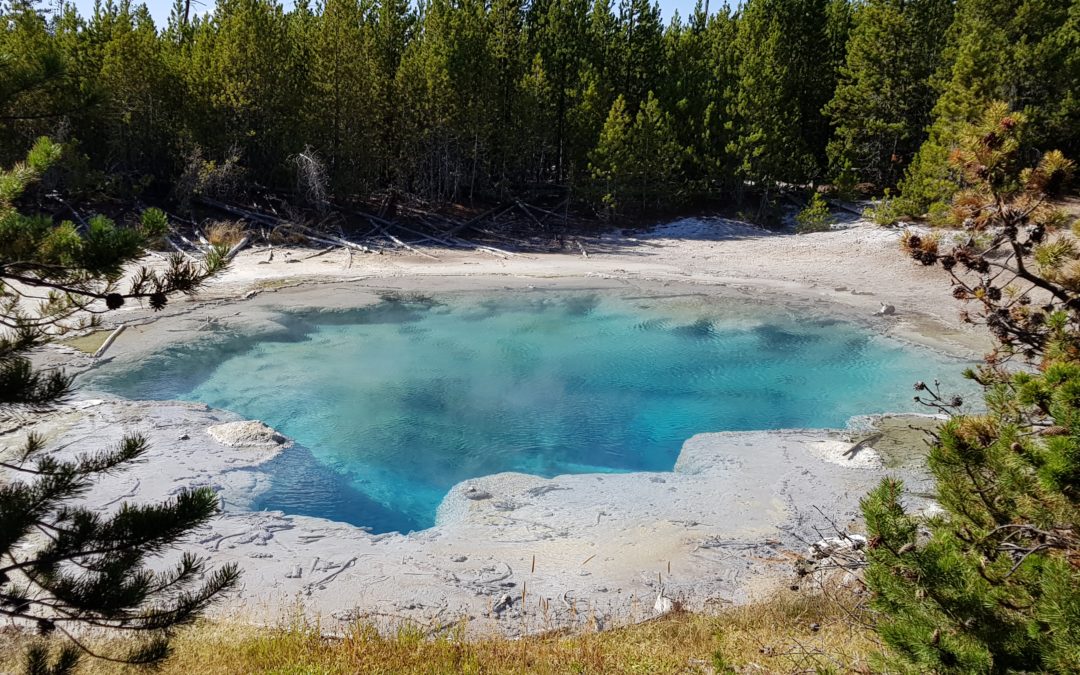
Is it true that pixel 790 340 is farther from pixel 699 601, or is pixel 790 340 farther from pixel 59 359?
pixel 59 359

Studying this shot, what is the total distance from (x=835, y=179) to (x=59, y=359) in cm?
2960

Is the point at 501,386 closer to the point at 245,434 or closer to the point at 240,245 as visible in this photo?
the point at 245,434

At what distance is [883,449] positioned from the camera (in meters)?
11.4

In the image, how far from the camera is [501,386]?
14945 mm

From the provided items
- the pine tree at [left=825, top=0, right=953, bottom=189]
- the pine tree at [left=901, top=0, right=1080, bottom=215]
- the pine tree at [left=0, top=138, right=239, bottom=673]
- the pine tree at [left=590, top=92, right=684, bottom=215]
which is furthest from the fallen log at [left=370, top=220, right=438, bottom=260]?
the pine tree at [left=0, top=138, right=239, bottom=673]

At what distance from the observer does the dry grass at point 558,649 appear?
5.62 meters

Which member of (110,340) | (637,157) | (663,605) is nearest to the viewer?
(663,605)

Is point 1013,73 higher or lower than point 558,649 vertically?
higher

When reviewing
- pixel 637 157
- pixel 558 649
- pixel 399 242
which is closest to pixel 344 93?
pixel 399 242

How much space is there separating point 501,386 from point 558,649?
8.93 metres

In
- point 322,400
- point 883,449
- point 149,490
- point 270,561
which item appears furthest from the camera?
point 322,400

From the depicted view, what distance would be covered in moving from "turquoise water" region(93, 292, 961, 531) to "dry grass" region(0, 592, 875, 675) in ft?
11.8

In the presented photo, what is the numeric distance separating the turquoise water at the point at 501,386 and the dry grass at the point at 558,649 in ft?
11.8

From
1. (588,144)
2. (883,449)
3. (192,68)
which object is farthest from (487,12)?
(883,449)
